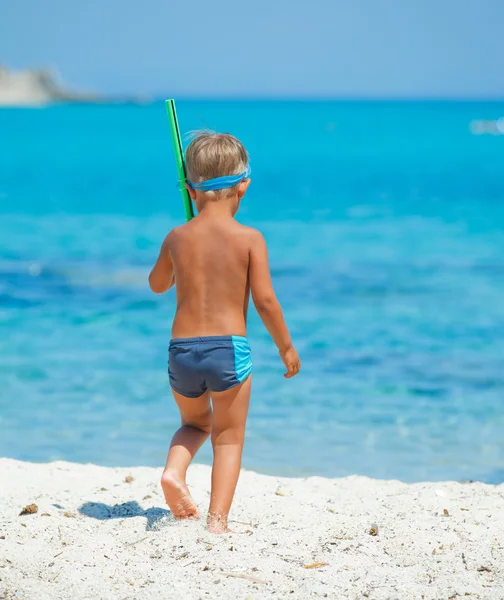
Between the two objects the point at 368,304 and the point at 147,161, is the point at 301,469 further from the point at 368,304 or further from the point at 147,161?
the point at 147,161

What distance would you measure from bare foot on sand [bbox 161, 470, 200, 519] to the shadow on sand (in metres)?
0.15

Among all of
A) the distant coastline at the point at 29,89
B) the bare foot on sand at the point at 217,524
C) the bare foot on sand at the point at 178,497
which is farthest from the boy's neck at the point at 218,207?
the distant coastline at the point at 29,89

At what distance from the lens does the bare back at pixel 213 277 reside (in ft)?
10.6

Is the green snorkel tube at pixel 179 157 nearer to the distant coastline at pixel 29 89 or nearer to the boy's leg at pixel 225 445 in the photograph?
the boy's leg at pixel 225 445

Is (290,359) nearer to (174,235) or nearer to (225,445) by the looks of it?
(225,445)

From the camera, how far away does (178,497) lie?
3334mm

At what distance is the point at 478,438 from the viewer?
221 inches

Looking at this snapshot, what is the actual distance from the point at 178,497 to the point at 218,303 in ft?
2.45

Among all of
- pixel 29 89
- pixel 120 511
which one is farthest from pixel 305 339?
pixel 29 89

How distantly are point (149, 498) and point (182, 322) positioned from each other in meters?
1.09

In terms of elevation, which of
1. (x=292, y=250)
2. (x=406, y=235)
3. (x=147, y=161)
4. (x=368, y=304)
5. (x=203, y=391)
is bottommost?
(x=203, y=391)

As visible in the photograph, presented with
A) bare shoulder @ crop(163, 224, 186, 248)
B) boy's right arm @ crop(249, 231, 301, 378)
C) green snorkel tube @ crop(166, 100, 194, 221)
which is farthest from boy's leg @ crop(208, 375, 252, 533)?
green snorkel tube @ crop(166, 100, 194, 221)

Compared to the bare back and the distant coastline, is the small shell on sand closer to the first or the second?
the bare back

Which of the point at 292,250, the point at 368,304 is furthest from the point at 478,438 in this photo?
the point at 292,250
